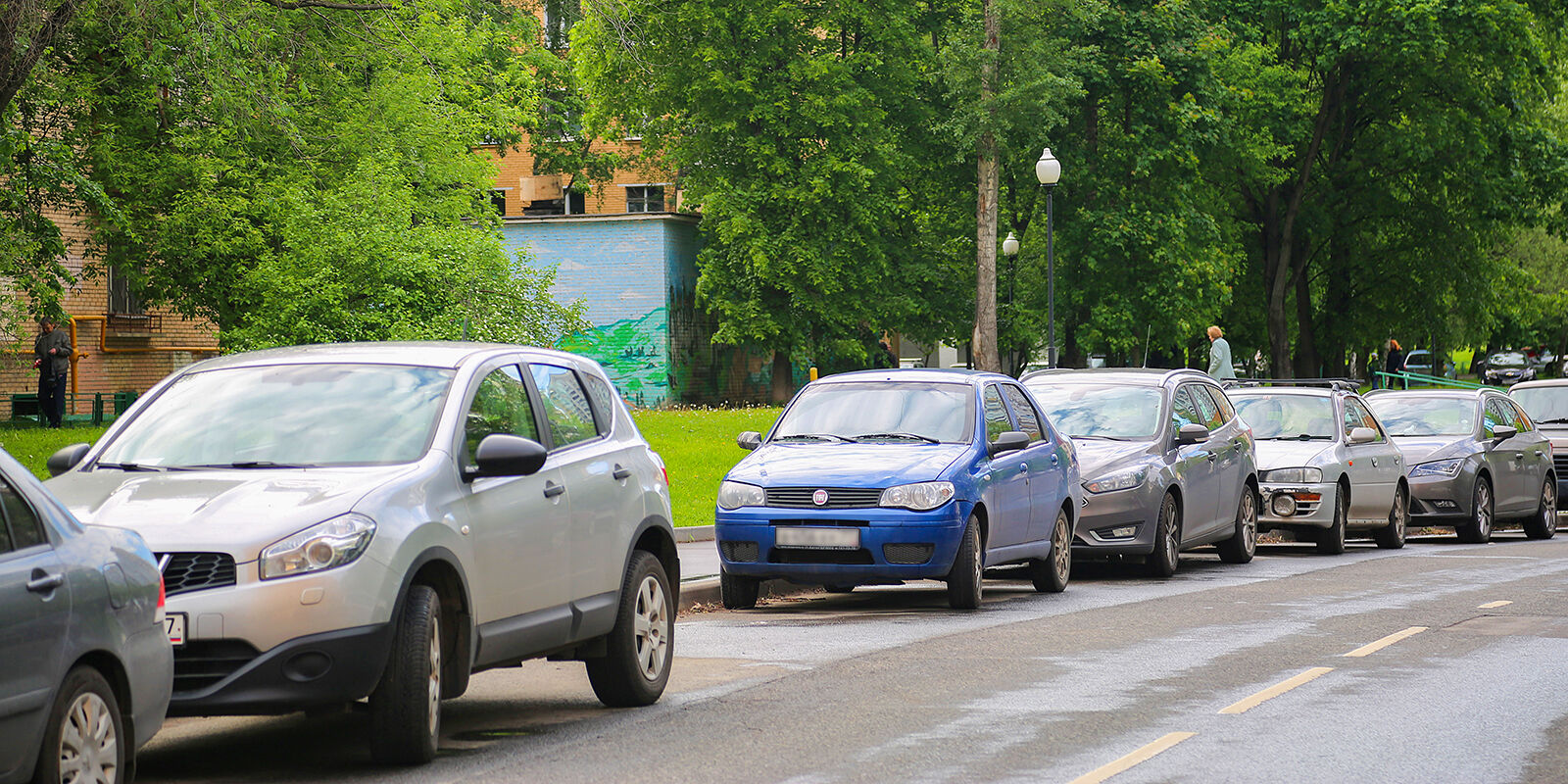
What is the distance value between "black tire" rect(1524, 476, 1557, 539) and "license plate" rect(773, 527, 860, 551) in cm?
1364

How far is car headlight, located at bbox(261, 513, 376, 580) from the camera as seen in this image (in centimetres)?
653

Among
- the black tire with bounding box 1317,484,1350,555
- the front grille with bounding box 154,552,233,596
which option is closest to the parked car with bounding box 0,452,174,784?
the front grille with bounding box 154,552,233,596

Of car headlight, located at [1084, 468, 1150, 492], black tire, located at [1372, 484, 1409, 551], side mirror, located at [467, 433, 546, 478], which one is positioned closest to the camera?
side mirror, located at [467, 433, 546, 478]

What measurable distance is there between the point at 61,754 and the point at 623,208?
54.0m

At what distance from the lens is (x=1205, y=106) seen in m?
41.5

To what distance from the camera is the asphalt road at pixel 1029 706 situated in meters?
7.14

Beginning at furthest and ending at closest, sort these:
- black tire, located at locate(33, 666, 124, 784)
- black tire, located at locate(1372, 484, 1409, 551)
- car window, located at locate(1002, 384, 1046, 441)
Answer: black tire, located at locate(1372, 484, 1409, 551) → car window, located at locate(1002, 384, 1046, 441) → black tire, located at locate(33, 666, 124, 784)

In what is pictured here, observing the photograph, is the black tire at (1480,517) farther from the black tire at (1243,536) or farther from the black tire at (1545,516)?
the black tire at (1243,536)

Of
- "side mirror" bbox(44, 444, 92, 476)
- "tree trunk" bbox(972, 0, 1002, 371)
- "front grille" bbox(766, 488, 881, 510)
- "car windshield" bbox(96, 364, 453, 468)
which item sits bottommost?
"front grille" bbox(766, 488, 881, 510)

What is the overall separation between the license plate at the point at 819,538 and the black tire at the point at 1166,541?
4138 mm

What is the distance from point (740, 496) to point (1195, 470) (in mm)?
5286

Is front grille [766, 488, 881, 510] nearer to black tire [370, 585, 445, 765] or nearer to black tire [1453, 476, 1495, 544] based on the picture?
black tire [370, 585, 445, 765]

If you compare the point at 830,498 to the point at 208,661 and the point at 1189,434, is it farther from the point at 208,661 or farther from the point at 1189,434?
the point at 208,661

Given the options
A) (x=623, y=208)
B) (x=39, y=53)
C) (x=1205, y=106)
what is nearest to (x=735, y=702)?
(x=39, y=53)
